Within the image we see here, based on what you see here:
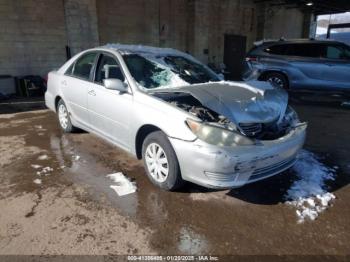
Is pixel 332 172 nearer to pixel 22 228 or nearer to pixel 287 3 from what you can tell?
pixel 22 228

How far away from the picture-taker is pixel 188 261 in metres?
2.31

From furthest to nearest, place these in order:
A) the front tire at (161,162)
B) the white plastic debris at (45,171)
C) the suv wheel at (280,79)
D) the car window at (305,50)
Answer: the suv wheel at (280,79) → the car window at (305,50) → the white plastic debris at (45,171) → the front tire at (161,162)

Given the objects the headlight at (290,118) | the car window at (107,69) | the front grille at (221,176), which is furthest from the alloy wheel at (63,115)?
the headlight at (290,118)

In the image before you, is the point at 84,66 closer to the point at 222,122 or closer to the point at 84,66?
the point at 84,66

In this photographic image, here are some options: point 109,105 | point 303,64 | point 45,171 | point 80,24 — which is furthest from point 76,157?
point 80,24

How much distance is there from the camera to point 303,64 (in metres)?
8.94

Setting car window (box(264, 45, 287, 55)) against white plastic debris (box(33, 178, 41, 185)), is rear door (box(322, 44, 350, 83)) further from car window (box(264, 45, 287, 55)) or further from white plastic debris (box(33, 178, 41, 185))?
white plastic debris (box(33, 178, 41, 185))

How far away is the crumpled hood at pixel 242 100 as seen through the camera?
3.10 meters

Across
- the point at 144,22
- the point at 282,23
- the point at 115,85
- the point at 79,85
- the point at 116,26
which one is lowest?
the point at 79,85

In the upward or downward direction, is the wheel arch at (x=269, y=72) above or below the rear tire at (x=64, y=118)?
above

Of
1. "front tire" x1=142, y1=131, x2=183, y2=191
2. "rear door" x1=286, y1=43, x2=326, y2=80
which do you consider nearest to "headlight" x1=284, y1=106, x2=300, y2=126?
"front tire" x1=142, y1=131, x2=183, y2=191

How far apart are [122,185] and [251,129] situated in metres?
1.53

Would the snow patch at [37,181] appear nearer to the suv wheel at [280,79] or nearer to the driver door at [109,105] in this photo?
the driver door at [109,105]

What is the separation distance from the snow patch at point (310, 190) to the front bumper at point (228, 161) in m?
0.42
